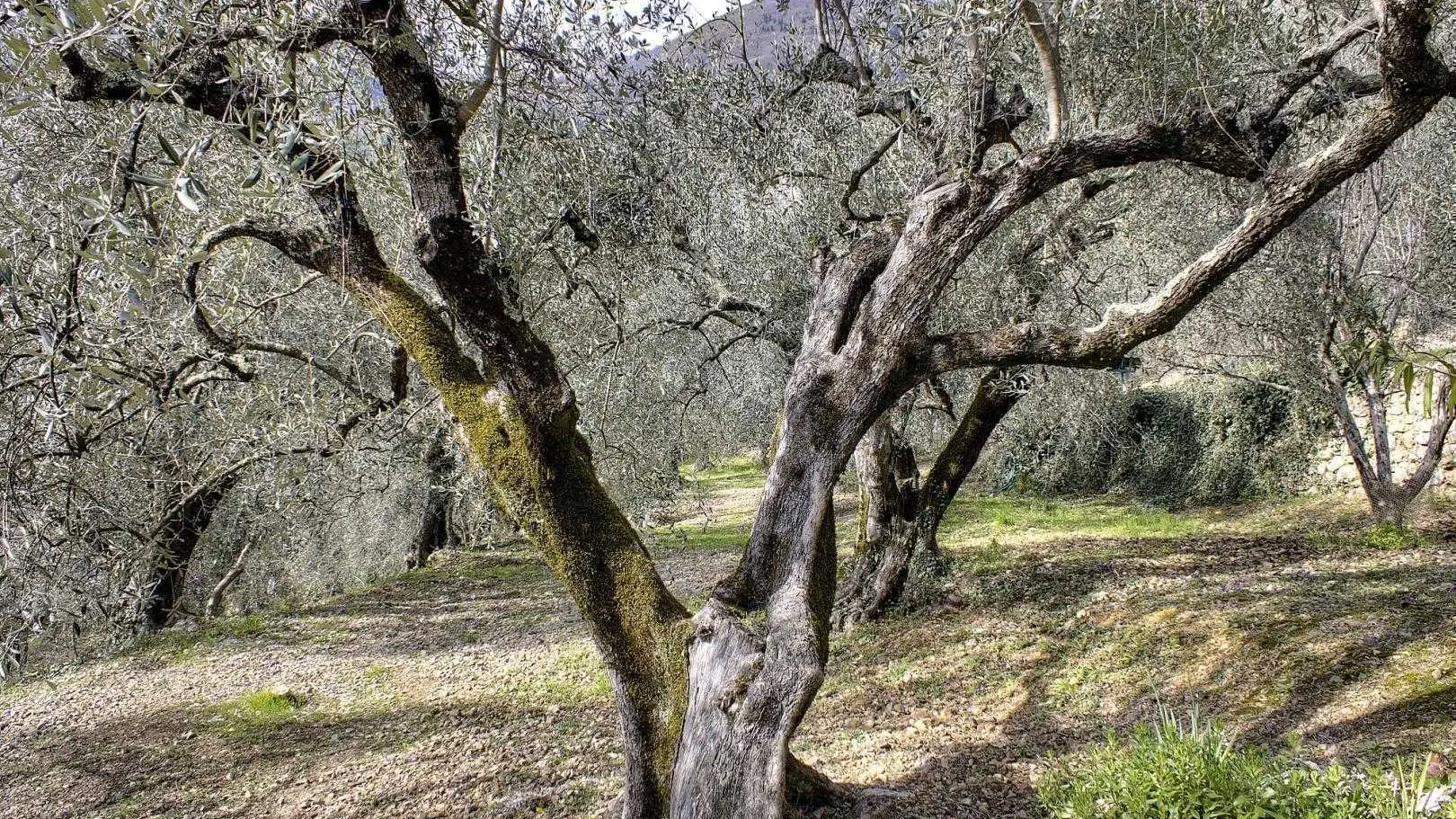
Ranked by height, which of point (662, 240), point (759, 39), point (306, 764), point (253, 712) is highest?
point (759, 39)

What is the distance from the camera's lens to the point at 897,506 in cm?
908

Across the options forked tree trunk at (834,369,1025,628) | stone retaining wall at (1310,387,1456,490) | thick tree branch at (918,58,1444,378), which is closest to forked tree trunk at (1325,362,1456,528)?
stone retaining wall at (1310,387,1456,490)

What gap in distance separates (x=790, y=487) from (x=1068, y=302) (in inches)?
246

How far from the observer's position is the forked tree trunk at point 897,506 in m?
8.88

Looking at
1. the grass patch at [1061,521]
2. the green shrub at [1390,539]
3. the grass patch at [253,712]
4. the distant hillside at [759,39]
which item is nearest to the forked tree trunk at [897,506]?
the distant hillside at [759,39]

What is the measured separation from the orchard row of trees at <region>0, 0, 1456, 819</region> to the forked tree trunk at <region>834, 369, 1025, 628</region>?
4 centimetres

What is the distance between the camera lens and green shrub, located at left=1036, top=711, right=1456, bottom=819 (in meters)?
3.12

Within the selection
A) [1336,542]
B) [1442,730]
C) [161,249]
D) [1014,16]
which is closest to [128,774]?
[161,249]

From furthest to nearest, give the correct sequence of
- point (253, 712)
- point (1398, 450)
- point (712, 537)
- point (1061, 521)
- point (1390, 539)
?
point (712, 537) < point (1061, 521) < point (1398, 450) < point (1390, 539) < point (253, 712)

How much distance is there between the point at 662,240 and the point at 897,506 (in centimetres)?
407

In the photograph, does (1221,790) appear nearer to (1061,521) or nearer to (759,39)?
(759,39)

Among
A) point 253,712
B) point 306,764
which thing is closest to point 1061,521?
point 306,764

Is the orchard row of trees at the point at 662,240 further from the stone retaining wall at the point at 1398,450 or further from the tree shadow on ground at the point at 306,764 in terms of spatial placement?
the stone retaining wall at the point at 1398,450

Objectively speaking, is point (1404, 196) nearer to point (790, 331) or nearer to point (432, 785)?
point (790, 331)
